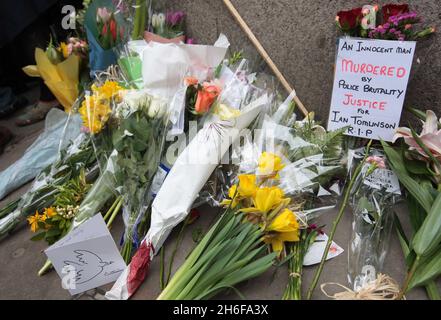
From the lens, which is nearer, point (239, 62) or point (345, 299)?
point (345, 299)

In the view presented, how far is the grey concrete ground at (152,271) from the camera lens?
1254 millimetres

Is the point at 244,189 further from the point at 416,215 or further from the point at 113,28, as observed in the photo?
the point at 113,28

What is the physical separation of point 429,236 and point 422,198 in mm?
197

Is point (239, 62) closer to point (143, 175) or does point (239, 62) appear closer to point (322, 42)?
point (322, 42)

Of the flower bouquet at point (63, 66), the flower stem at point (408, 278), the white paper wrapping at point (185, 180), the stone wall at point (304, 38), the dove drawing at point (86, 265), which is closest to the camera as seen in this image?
the flower stem at point (408, 278)

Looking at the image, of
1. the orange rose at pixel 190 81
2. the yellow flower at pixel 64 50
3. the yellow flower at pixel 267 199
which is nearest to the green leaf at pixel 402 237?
the yellow flower at pixel 267 199

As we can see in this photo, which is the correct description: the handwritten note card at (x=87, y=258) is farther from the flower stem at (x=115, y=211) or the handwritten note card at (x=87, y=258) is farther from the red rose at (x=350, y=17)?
the red rose at (x=350, y=17)

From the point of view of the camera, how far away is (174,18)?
2.09 meters

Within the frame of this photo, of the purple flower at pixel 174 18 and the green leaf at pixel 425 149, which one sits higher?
the purple flower at pixel 174 18

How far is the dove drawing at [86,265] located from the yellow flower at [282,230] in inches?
24.8

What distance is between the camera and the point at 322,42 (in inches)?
71.2

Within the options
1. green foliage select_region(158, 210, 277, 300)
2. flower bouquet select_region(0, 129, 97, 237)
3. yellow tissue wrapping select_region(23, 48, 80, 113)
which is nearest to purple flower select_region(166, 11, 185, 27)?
yellow tissue wrapping select_region(23, 48, 80, 113)
